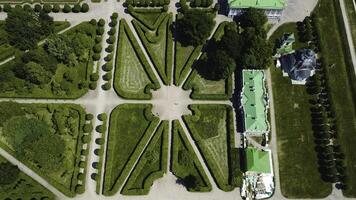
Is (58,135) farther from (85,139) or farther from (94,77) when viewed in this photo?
(94,77)

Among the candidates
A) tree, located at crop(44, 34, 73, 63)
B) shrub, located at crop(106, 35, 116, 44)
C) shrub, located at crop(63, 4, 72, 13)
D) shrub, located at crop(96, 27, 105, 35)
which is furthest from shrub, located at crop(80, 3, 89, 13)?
tree, located at crop(44, 34, 73, 63)

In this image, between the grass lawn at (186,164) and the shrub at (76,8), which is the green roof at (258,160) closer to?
the grass lawn at (186,164)

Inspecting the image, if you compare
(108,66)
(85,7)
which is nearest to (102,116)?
(108,66)

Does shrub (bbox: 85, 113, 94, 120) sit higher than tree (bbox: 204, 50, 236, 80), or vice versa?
tree (bbox: 204, 50, 236, 80)

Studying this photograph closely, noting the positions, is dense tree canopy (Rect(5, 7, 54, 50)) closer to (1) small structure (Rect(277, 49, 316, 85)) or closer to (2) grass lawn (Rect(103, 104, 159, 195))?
(2) grass lawn (Rect(103, 104, 159, 195))

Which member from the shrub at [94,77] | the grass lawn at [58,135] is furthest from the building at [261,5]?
the grass lawn at [58,135]

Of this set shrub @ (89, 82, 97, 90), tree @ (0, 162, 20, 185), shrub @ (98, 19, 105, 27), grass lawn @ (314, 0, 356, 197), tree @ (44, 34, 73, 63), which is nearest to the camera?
tree @ (0, 162, 20, 185)

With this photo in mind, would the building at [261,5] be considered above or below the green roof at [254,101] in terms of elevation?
above
